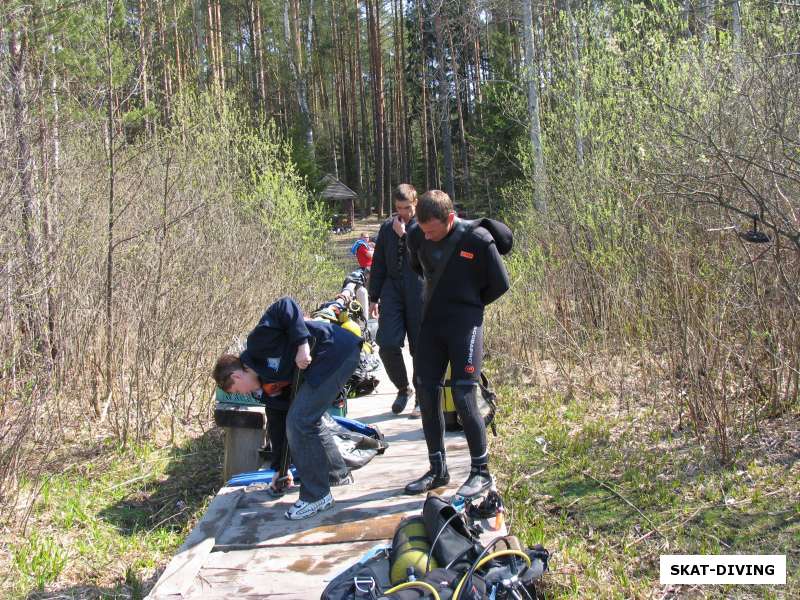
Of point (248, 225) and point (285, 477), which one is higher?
point (248, 225)

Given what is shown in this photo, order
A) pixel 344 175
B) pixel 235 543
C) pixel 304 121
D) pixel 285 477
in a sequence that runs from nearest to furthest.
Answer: pixel 235 543 → pixel 285 477 → pixel 304 121 → pixel 344 175

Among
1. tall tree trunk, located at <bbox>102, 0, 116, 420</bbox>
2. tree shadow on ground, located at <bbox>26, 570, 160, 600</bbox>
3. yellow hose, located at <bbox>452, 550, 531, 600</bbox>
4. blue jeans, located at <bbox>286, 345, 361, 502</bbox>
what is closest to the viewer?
Answer: yellow hose, located at <bbox>452, 550, 531, 600</bbox>

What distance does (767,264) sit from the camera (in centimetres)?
569

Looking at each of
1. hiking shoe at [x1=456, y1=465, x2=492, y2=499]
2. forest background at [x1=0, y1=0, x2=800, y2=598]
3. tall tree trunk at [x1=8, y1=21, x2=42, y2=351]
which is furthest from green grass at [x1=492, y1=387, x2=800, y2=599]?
tall tree trunk at [x1=8, y1=21, x2=42, y2=351]

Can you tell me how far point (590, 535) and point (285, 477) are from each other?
197 cm

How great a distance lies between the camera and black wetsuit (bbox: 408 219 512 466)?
13.9 feet

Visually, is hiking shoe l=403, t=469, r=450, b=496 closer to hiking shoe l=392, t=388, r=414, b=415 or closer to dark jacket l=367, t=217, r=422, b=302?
dark jacket l=367, t=217, r=422, b=302

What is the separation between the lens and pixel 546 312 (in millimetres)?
9164

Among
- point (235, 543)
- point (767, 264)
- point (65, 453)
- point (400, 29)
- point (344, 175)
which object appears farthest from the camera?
point (344, 175)

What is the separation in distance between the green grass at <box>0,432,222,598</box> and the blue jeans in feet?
3.91

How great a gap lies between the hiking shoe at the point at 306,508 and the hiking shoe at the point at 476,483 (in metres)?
0.82

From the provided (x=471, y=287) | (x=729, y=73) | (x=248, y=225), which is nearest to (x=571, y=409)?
(x=471, y=287)

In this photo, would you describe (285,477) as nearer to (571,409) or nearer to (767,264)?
(571,409)

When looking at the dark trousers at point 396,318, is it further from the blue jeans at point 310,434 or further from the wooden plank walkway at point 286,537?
the blue jeans at point 310,434
